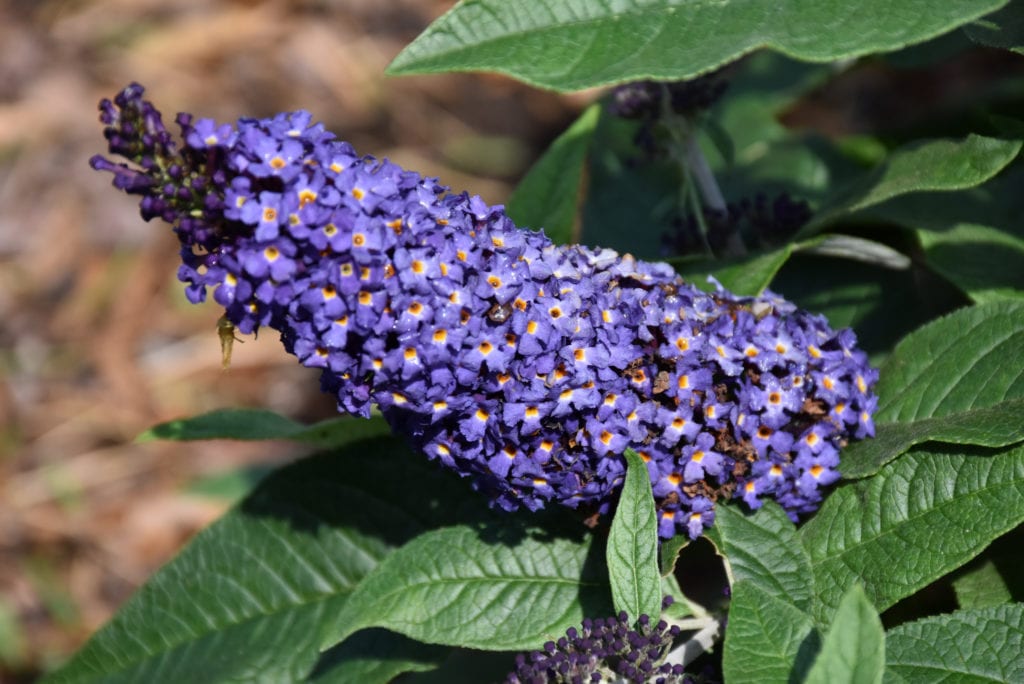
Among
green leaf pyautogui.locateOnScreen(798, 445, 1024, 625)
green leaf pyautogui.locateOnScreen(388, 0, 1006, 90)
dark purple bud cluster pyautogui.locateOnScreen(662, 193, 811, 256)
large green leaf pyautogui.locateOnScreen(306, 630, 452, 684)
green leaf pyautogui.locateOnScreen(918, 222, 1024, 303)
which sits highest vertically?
green leaf pyautogui.locateOnScreen(388, 0, 1006, 90)

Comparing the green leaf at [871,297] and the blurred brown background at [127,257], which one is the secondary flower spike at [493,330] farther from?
the blurred brown background at [127,257]

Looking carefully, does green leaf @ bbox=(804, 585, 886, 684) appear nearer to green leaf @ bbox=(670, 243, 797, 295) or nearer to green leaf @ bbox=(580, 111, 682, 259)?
green leaf @ bbox=(670, 243, 797, 295)

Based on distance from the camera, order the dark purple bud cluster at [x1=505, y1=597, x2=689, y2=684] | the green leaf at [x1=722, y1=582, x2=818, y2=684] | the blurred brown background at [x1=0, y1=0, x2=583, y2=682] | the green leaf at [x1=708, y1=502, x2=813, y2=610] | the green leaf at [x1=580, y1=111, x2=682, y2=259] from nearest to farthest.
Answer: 1. the green leaf at [x1=722, y1=582, x2=818, y2=684]
2. the dark purple bud cluster at [x1=505, y1=597, x2=689, y2=684]
3. the green leaf at [x1=708, y1=502, x2=813, y2=610]
4. the green leaf at [x1=580, y1=111, x2=682, y2=259]
5. the blurred brown background at [x1=0, y1=0, x2=583, y2=682]

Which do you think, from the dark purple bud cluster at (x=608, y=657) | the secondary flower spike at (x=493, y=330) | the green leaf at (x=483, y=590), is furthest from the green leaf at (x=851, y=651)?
the green leaf at (x=483, y=590)

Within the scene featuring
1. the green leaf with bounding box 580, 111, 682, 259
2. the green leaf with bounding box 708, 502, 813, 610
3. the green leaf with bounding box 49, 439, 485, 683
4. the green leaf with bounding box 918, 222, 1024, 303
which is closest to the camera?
the green leaf with bounding box 708, 502, 813, 610

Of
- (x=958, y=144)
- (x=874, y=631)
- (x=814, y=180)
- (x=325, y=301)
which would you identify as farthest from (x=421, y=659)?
(x=814, y=180)

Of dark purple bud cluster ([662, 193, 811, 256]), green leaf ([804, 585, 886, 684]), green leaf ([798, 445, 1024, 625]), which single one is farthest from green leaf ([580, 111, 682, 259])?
green leaf ([804, 585, 886, 684])

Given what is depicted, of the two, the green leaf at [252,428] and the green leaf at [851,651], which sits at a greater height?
the green leaf at [252,428]
